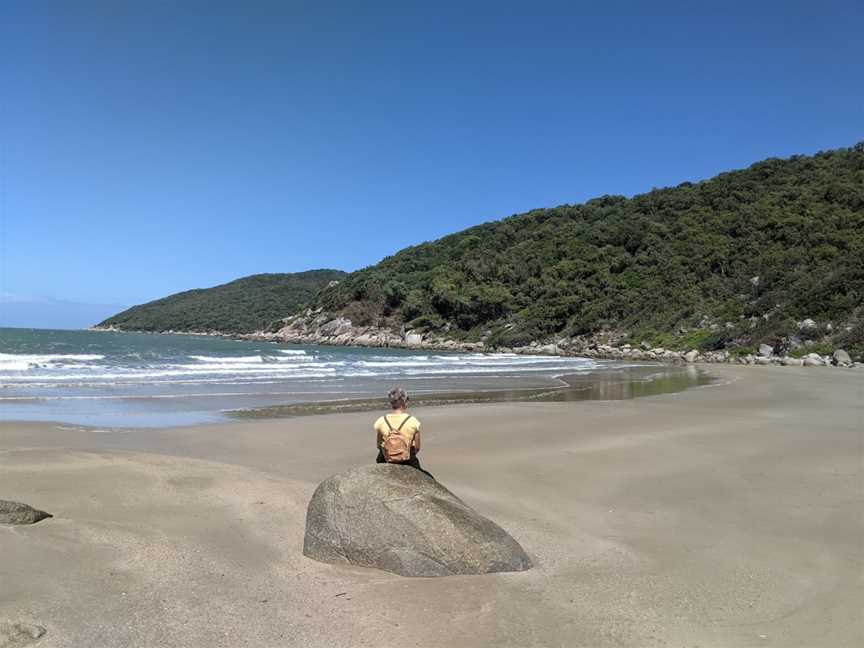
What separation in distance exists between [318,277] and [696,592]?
190911mm

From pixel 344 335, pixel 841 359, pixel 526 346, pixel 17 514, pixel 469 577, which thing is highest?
pixel 344 335

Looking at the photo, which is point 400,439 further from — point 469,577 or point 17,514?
point 17,514

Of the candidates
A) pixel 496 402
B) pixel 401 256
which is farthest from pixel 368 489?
pixel 401 256

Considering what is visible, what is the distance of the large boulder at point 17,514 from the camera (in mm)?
5465

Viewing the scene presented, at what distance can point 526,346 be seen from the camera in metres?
66.1

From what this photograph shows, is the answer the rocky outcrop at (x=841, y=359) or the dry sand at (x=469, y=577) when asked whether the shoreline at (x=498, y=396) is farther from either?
the rocky outcrop at (x=841, y=359)

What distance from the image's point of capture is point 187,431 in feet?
38.4

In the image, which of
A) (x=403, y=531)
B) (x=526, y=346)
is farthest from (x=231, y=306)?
(x=403, y=531)

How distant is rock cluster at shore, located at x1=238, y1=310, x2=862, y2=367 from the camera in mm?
37156

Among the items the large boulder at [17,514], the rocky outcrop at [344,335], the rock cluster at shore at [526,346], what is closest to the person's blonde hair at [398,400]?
the large boulder at [17,514]

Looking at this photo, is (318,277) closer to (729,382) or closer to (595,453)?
(729,382)

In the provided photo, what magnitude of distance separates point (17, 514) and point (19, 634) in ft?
7.53

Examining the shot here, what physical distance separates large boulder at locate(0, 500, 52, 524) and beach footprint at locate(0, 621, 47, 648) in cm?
205

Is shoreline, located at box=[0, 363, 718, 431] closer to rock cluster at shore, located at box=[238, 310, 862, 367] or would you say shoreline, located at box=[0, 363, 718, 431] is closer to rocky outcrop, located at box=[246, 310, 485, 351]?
rock cluster at shore, located at box=[238, 310, 862, 367]
